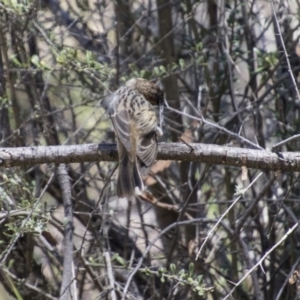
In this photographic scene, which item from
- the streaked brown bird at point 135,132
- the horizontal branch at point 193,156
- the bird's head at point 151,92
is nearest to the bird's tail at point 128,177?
the streaked brown bird at point 135,132

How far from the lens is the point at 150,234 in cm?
669

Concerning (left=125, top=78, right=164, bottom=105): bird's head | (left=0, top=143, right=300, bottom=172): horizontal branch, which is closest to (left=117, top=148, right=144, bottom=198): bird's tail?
(left=0, top=143, right=300, bottom=172): horizontal branch

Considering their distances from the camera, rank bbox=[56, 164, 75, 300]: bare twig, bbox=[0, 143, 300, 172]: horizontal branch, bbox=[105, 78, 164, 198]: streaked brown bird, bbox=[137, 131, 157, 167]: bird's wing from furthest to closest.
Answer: bbox=[56, 164, 75, 300]: bare twig, bbox=[105, 78, 164, 198]: streaked brown bird, bbox=[137, 131, 157, 167]: bird's wing, bbox=[0, 143, 300, 172]: horizontal branch

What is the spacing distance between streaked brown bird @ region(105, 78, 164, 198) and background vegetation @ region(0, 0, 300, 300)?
607 millimetres

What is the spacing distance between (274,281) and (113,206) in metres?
1.40

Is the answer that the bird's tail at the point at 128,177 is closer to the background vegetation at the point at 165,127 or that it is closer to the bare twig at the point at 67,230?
the bare twig at the point at 67,230

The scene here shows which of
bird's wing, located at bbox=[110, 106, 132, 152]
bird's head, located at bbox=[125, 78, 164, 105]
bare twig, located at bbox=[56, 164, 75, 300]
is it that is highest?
bird's head, located at bbox=[125, 78, 164, 105]

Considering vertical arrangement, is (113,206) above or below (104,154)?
below

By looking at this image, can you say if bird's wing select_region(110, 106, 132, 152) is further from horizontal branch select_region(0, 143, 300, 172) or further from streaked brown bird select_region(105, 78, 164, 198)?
horizontal branch select_region(0, 143, 300, 172)

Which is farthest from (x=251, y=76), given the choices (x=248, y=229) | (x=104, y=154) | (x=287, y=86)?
(x=104, y=154)

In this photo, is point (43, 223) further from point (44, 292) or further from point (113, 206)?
point (113, 206)

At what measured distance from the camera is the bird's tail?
14.2 ft

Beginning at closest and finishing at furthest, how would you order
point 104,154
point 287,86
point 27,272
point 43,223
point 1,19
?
point 104,154 < point 43,223 < point 1,19 < point 27,272 < point 287,86

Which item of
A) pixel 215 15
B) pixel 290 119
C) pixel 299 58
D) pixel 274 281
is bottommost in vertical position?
pixel 274 281
